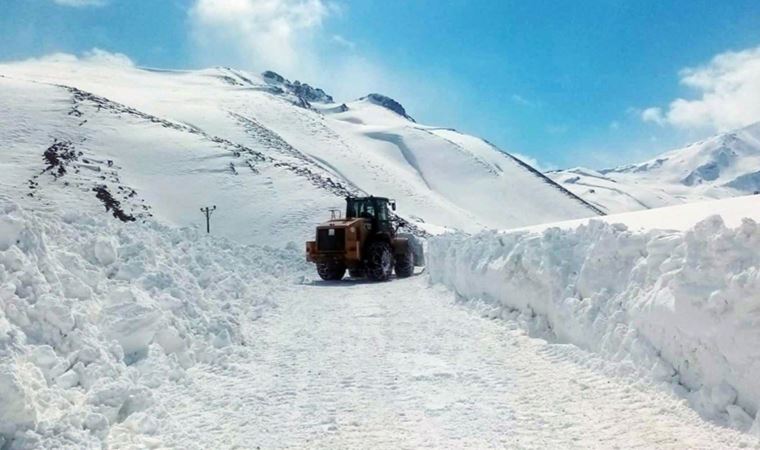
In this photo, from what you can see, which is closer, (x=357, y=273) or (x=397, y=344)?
(x=397, y=344)

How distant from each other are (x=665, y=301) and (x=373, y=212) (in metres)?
13.6

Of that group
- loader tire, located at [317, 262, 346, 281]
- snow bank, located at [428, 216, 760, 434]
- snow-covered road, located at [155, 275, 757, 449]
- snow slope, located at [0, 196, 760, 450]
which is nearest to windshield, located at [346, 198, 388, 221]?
loader tire, located at [317, 262, 346, 281]

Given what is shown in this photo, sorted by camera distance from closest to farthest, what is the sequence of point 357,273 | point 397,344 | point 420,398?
point 420,398, point 397,344, point 357,273

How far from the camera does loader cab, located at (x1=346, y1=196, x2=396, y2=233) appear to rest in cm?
1877

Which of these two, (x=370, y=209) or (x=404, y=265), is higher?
(x=370, y=209)

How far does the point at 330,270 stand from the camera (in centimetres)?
1814

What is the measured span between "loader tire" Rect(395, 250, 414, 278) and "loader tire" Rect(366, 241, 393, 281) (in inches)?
54.6

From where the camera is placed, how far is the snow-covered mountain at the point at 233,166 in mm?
40344

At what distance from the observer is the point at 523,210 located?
329 feet

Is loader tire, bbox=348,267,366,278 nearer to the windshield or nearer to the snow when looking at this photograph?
the windshield

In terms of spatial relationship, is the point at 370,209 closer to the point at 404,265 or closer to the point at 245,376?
the point at 404,265

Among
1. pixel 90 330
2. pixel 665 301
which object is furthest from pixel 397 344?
pixel 90 330

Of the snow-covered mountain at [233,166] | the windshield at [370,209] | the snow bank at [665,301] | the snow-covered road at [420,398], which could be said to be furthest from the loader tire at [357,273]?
the snow-covered mountain at [233,166]

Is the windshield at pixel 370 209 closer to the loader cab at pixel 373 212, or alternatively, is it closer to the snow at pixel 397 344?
the loader cab at pixel 373 212
